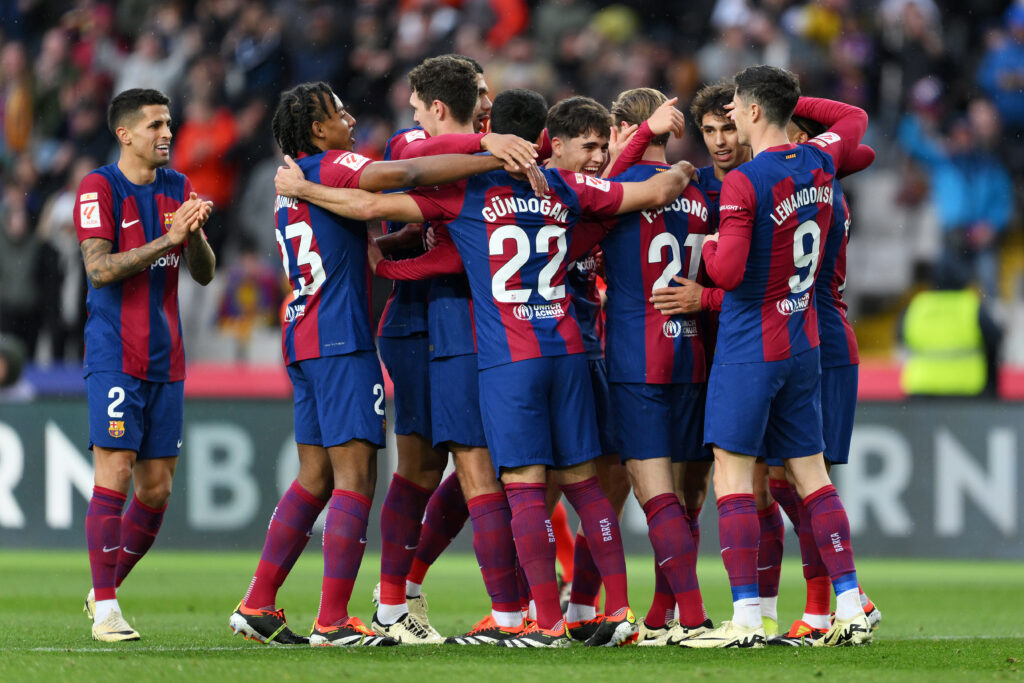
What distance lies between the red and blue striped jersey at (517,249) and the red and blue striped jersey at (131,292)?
1.55m

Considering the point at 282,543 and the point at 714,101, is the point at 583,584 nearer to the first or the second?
the point at 282,543

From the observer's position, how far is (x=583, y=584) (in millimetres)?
6566

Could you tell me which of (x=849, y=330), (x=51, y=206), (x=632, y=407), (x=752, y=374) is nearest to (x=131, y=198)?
(x=632, y=407)

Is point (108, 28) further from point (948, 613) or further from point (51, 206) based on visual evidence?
point (948, 613)


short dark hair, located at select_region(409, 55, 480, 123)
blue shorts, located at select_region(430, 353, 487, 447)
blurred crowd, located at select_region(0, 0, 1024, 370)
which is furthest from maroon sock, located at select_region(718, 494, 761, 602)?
blurred crowd, located at select_region(0, 0, 1024, 370)

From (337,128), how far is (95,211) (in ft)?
4.20

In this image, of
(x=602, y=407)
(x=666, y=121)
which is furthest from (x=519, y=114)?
(x=602, y=407)

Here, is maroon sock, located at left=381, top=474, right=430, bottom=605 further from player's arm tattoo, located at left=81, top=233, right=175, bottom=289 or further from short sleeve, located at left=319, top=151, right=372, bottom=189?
player's arm tattoo, located at left=81, top=233, right=175, bottom=289

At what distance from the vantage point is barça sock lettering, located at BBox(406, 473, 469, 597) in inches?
270

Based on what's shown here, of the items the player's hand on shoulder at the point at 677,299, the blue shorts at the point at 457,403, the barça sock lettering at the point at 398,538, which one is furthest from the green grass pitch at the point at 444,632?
the player's hand on shoulder at the point at 677,299

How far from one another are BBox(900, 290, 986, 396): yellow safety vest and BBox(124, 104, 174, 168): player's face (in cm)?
799

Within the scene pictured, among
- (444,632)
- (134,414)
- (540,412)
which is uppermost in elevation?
(134,414)

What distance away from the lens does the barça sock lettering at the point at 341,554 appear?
6.06 meters

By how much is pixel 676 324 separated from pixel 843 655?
1.64 m
